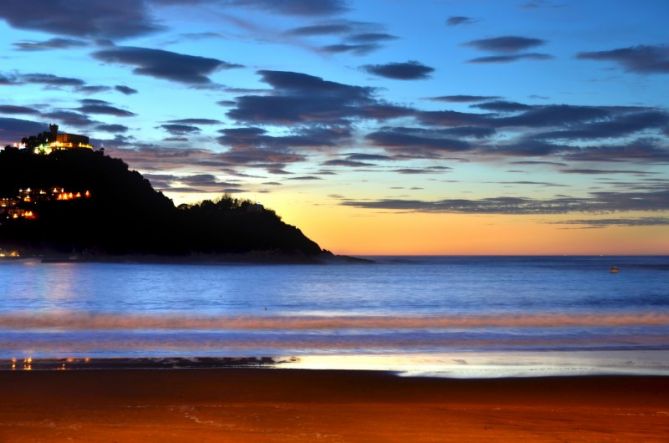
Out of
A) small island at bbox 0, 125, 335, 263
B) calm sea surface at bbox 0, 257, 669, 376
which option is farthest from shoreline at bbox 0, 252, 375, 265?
calm sea surface at bbox 0, 257, 669, 376

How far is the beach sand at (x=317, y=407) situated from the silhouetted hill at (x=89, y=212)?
155 m

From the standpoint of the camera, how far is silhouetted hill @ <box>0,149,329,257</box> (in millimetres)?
163000

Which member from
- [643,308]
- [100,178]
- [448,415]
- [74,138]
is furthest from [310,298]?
[74,138]

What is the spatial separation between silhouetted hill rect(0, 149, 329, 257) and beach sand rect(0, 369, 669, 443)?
155 meters

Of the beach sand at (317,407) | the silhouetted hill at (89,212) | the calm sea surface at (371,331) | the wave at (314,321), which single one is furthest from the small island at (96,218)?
the beach sand at (317,407)

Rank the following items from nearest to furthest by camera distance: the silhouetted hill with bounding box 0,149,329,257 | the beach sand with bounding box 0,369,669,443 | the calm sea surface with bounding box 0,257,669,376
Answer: the beach sand with bounding box 0,369,669,443 < the calm sea surface with bounding box 0,257,669,376 < the silhouetted hill with bounding box 0,149,329,257

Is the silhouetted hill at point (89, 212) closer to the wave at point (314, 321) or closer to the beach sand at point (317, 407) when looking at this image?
the wave at point (314, 321)

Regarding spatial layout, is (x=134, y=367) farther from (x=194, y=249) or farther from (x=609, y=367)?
(x=194, y=249)

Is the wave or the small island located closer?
the wave

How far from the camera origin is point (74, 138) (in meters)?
188

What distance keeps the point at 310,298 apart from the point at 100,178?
12299cm

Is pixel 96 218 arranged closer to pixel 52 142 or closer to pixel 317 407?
pixel 52 142

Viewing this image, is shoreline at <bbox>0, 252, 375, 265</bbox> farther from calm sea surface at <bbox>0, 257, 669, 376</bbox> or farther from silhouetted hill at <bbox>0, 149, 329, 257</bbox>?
calm sea surface at <bbox>0, 257, 669, 376</bbox>

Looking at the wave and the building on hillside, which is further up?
the building on hillside
